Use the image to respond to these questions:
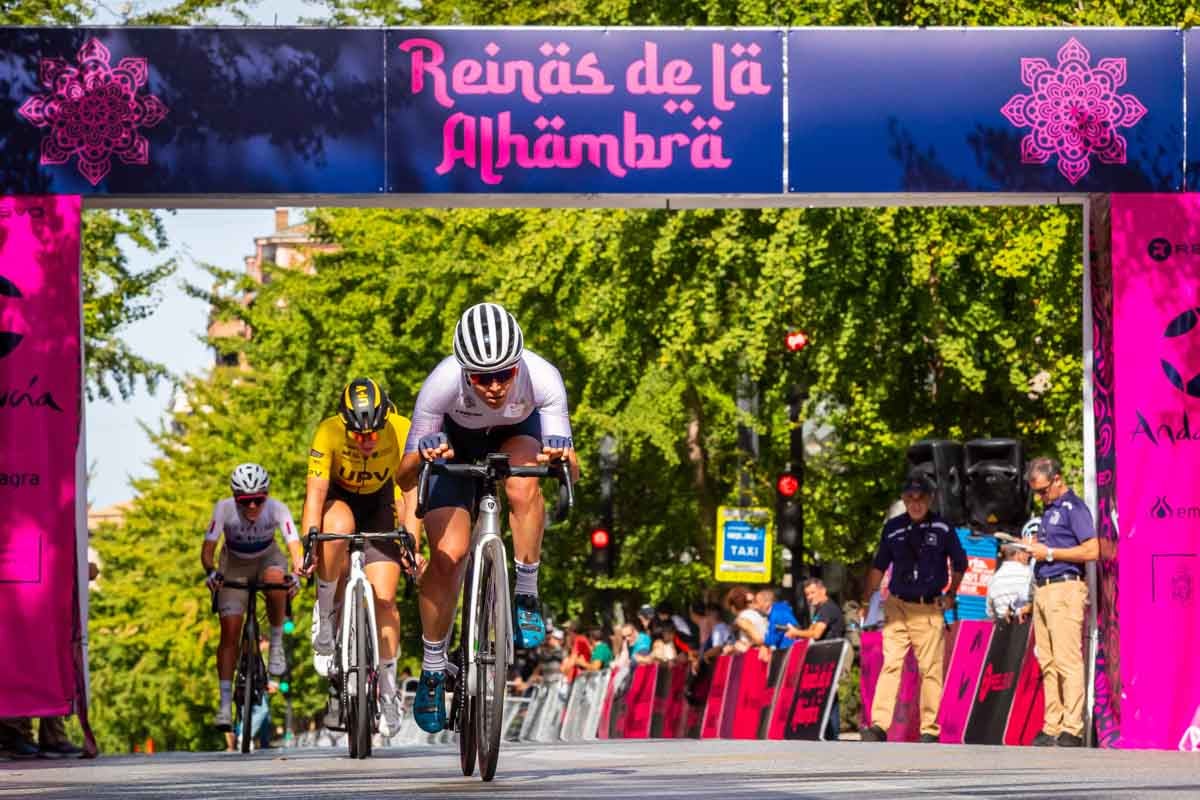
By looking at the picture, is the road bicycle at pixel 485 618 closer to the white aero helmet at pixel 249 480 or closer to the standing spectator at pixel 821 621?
the white aero helmet at pixel 249 480

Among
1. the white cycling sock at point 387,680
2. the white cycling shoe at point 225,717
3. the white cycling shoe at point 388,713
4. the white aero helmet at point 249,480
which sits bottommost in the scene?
the white cycling shoe at point 225,717

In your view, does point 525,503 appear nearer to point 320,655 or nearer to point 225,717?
point 320,655

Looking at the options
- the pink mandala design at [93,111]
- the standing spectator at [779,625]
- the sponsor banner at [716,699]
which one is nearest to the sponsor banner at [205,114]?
the pink mandala design at [93,111]

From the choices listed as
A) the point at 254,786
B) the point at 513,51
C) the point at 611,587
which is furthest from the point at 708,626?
the point at 254,786

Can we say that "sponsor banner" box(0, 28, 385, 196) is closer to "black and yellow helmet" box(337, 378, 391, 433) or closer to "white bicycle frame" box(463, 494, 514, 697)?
"black and yellow helmet" box(337, 378, 391, 433)

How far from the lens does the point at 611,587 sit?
133ft

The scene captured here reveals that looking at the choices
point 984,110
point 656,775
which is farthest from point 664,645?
point 656,775

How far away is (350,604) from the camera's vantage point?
14.6 meters

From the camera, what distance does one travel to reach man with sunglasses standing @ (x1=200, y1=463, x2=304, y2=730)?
18375 mm

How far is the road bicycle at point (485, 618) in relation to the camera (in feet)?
36.0

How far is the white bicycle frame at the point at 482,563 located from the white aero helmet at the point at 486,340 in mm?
629

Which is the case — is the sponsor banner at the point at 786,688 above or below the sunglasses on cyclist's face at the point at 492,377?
below

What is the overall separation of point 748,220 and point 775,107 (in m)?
9.71

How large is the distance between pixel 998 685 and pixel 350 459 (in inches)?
222
